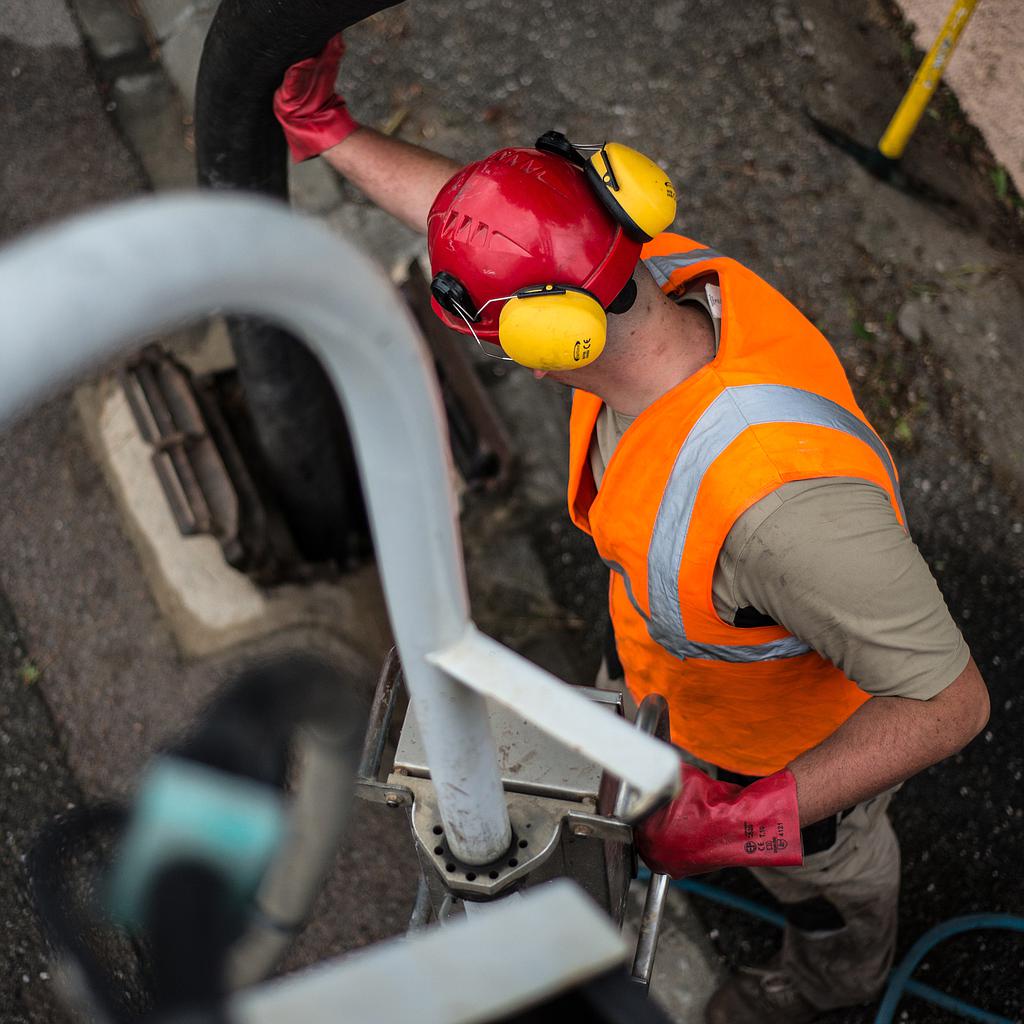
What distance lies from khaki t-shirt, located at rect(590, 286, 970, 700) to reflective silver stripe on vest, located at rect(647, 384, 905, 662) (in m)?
0.13

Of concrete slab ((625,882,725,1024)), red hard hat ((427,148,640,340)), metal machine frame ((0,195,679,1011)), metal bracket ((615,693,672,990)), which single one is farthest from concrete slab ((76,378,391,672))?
metal machine frame ((0,195,679,1011))

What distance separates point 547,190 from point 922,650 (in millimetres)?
1037

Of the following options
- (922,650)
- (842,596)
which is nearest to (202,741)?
(842,596)

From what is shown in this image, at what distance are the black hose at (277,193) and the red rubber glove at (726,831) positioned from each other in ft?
5.07

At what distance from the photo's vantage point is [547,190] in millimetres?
1826

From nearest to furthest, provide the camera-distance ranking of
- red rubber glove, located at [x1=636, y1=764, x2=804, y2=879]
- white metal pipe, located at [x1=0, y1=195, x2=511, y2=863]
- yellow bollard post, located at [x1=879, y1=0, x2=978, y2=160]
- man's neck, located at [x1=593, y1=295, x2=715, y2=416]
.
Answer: white metal pipe, located at [x1=0, y1=195, x2=511, y2=863] < red rubber glove, located at [x1=636, y1=764, x2=804, y2=879] < man's neck, located at [x1=593, y1=295, x2=715, y2=416] < yellow bollard post, located at [x1=879, y1=0, x2=978, y2=160]

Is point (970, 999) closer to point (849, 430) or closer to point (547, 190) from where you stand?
point (849, 430)

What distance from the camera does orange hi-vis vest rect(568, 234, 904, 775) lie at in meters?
1.76

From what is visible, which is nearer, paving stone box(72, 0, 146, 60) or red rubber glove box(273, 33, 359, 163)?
red rubber glove box(273, 33, 359, 163)

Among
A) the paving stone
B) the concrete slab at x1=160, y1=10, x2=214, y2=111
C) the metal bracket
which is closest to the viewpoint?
the metal bracket

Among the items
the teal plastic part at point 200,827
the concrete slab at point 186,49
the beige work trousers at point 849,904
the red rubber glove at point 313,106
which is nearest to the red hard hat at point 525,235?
the red rubber glove at point 313,106

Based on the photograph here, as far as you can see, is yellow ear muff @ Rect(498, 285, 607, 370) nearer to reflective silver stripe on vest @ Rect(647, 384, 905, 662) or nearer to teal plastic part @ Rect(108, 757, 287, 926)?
reflective silver stripe on vest @ Rect(647, 384, 905, 662)

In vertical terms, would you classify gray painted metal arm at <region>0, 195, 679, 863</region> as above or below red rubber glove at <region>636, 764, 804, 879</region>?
above

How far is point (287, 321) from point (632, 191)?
1253mm
